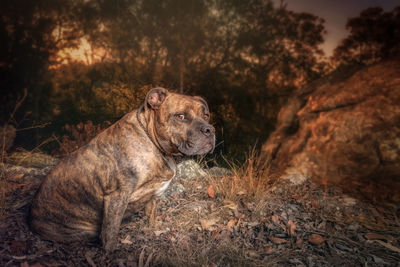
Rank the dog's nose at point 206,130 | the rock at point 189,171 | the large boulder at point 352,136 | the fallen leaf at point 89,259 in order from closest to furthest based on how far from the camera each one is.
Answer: the fallen leaf at point 89,259 < the dog's nose at point 206,130 < the large boulder at point 352,136 < the rock at point 189,171

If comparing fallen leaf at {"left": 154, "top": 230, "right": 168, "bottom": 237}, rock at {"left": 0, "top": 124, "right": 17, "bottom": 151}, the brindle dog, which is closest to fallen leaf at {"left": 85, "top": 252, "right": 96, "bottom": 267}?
the brindle dog

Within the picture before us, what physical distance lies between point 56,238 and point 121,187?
1243 mm

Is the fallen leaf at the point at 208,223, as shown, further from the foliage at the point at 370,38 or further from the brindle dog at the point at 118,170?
the foliage at the point at 370,38

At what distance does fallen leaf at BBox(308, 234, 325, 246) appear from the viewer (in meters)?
3.14

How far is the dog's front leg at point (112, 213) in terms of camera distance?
263 cm

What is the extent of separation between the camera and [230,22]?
24.5ft

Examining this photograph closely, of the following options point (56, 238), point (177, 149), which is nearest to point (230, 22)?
point (177, 149)

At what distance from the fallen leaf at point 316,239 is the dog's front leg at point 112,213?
2.48 meters

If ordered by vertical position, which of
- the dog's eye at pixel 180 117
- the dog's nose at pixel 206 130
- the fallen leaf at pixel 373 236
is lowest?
the fallen leaf at pixel 373 236

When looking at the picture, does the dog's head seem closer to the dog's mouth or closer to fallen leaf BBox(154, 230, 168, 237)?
the dog's mouth

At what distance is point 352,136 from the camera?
210 inches

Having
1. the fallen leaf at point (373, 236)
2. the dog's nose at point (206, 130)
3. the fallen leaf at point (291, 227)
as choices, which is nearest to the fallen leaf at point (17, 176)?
the dog's nose at point (206, 130)

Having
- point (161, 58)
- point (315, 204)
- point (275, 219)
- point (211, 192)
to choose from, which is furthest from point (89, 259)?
point (161, 58)

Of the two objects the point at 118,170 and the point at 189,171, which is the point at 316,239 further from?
the point at 189,171
